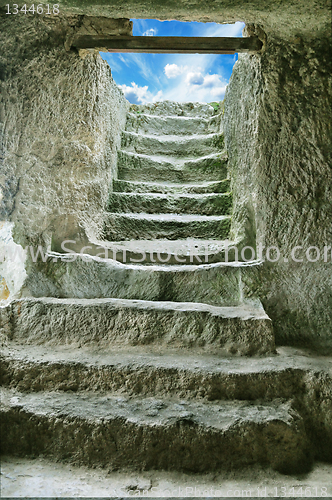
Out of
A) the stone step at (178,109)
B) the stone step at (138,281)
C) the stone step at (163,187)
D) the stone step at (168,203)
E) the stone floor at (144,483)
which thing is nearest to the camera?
the stone floor at (144,483)

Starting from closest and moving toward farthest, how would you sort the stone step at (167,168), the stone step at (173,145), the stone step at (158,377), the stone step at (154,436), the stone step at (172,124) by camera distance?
the stone step at (154,436)
the stone step at (158,377)
the stone step at (167,168)
the stone step at (173,145)
the stone step at (172,124)

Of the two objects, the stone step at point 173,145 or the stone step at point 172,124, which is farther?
the stone step at point 172,124

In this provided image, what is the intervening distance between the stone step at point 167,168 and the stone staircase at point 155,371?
1100 millimetres

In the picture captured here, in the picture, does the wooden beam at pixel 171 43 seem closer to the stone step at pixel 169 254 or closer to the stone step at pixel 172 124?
the stone step at pixel 169 254

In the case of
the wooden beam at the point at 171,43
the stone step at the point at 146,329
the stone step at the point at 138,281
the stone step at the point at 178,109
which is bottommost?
the stone step at the point at 146,329

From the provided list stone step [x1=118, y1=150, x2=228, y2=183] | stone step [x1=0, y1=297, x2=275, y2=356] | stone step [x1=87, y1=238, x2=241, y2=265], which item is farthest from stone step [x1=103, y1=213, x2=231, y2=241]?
stone step [x1=0, y1=297, x2=275, y2=356]

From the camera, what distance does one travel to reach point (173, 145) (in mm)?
4156

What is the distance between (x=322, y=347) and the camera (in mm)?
2143

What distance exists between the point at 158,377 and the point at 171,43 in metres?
2.10

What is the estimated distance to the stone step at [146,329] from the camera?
1.99 meters

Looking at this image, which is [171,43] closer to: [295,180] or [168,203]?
[295,180]

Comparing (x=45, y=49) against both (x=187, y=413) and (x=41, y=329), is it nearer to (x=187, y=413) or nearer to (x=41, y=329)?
A: (x=41, y=329)

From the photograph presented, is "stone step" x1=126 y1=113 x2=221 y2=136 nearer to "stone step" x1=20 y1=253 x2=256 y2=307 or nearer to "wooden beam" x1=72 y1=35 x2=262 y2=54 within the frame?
"wooden beam" x1=72 y1=35 x2=262 y2=54

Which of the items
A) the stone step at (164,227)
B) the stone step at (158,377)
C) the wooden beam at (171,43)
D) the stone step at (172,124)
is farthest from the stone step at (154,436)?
the stone step at (172,124)
